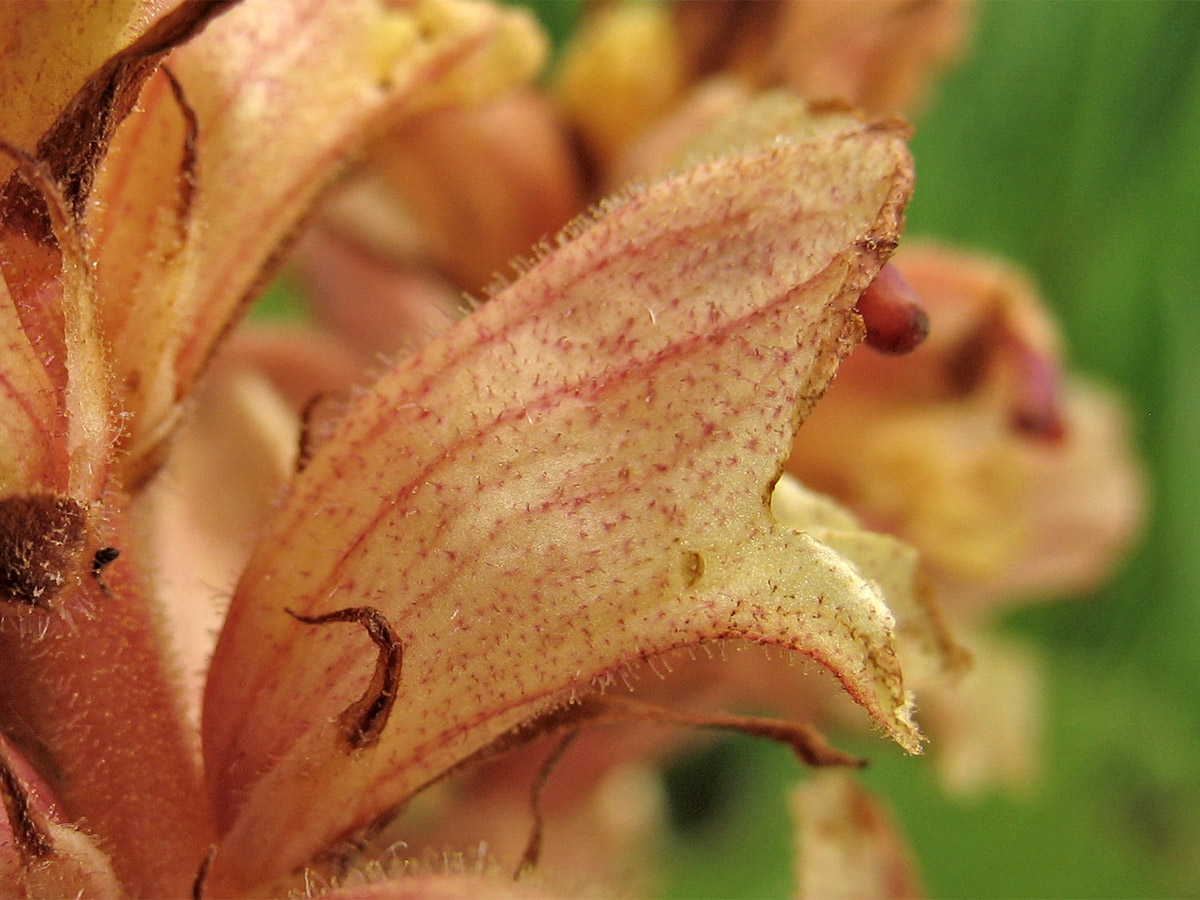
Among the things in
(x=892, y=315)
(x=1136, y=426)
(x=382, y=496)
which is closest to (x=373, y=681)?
(x=382, y=496)

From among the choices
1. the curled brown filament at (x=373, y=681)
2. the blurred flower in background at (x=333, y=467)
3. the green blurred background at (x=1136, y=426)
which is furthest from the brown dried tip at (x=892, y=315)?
the green blurred background at (x=1136, y=426)

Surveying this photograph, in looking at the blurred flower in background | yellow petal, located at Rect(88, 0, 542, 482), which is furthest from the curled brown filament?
yellow petal, located at Rect(88, 0, 542, 482)

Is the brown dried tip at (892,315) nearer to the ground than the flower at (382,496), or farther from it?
farther from it

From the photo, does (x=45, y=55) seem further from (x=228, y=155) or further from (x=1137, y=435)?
(x=1137, y=435)

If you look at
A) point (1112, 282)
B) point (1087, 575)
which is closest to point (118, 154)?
point (1087, 575)

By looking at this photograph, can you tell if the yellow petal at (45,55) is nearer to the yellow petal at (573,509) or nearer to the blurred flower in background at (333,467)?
the blurred flower in background at (333,467)

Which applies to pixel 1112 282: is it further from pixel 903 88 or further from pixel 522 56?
pixel 522 56
